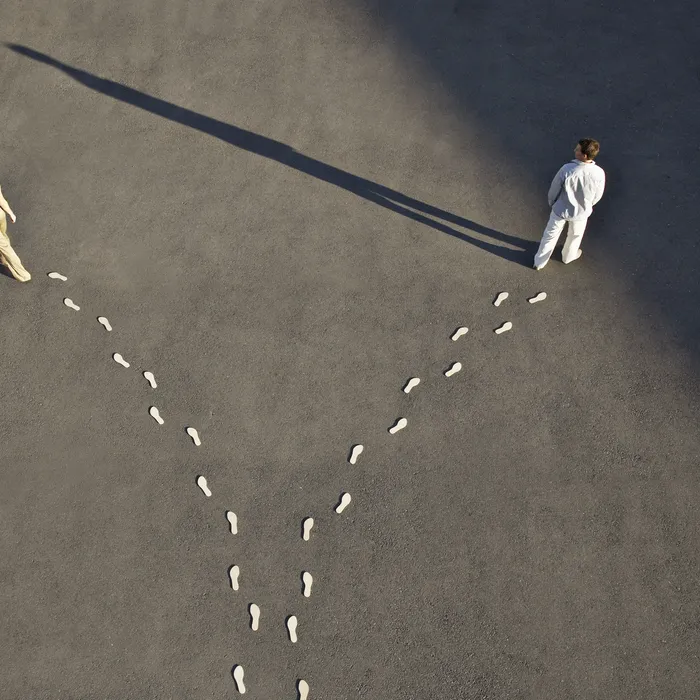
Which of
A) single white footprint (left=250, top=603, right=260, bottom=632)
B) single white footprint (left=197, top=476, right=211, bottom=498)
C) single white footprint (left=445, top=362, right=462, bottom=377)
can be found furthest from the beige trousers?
single white footprint (left=445, top=362, right=462, bottom=377)

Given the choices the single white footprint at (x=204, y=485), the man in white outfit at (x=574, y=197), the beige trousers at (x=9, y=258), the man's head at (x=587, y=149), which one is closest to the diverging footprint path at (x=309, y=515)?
the single white footprint at (x=204, y=485)

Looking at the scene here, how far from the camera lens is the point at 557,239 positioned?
28.9ft

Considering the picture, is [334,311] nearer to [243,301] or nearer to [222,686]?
[243,301]

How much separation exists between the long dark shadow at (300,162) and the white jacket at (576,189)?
0.97m

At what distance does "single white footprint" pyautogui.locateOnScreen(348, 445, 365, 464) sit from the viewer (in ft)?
26.2

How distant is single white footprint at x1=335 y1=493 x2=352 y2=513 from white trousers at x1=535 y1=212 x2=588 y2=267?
3.47m

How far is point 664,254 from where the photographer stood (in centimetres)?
907

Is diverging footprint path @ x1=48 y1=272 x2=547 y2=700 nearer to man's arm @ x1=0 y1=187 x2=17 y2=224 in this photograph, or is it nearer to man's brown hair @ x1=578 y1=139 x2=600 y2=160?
man's arm @ x1=0 y1=187 x2=17 y2=224

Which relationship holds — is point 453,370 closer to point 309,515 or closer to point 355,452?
point 355,452

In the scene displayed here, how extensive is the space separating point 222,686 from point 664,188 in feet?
24.4

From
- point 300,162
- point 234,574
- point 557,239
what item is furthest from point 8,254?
point 557,239

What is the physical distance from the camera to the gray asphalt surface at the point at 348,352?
7.23 metres

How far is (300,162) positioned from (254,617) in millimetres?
5582

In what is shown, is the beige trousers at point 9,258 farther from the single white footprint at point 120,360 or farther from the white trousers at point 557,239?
the white trousers at point 557,239
